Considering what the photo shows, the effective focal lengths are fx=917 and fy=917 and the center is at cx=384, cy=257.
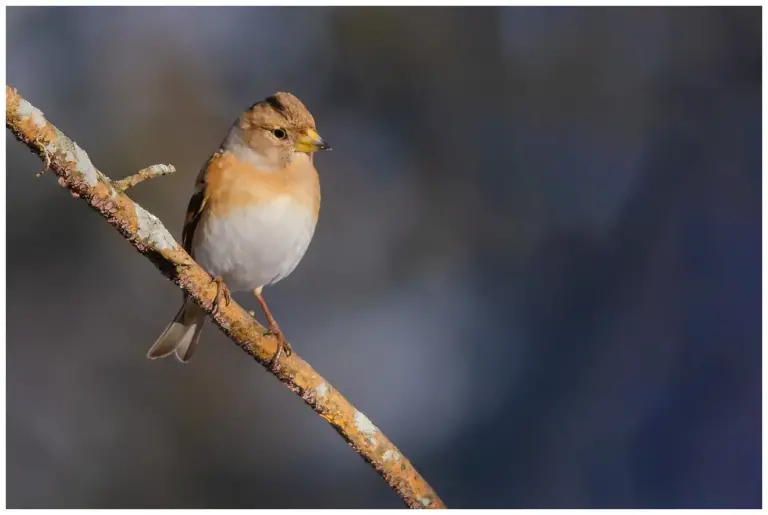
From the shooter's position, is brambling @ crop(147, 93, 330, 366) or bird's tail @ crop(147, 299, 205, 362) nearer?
brambling @ crop(147, 93, 330, 366)

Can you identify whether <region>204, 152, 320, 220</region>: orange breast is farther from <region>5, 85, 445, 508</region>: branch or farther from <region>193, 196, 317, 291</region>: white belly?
<region>5, 85, 445, 508</region>: branch

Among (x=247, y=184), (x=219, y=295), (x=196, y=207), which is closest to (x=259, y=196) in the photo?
(x=247, y=184)

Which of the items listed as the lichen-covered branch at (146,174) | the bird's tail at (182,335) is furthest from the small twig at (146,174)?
the bird's tail at (182,335)

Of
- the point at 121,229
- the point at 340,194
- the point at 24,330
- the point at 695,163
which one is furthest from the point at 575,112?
the point at 121,229

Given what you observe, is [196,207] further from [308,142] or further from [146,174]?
[146,174]

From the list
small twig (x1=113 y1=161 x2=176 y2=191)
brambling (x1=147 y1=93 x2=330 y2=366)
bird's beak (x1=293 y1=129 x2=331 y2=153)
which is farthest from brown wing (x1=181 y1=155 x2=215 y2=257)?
small twig (x1=113 y1=161 x2=176 y2=191)

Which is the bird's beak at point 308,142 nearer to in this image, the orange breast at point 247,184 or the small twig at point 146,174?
the orange breast at point 247,184
